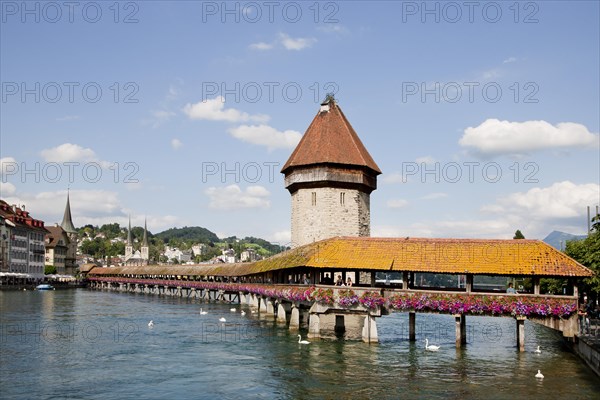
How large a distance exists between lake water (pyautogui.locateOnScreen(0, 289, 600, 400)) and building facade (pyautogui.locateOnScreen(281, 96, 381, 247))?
9600mm

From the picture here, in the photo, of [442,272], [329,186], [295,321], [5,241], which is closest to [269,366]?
[442,272]

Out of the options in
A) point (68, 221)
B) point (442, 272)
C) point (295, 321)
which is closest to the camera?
point (442, 272)

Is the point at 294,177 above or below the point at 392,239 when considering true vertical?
above

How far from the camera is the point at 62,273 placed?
136375 millimetres

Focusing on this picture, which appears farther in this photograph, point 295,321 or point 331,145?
point 331,145

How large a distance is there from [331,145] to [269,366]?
985 inches

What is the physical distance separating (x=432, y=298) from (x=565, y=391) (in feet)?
23.9

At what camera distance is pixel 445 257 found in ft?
88.8

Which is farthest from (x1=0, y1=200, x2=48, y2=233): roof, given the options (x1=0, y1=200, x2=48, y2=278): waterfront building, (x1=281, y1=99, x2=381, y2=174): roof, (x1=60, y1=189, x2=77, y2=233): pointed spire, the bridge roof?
the bridge roof

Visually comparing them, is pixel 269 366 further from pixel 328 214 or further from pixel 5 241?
pixel 5 241

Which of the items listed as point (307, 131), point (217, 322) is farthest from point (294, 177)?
point (217, 322)

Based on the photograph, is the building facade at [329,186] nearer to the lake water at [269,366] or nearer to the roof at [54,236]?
the lake water at [269,366]

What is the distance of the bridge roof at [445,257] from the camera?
2528 centimetres

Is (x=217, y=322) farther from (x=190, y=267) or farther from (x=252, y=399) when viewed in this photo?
(x=190, y=267)
